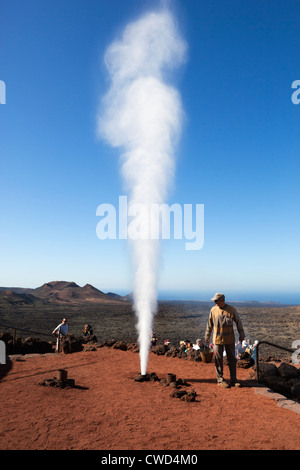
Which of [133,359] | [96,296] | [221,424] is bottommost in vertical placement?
[96,296]

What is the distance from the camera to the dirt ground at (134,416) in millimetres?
4492

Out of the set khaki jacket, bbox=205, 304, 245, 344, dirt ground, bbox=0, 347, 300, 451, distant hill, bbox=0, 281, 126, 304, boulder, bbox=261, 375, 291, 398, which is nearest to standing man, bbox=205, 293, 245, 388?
khaki jacket, bbox=205, 304, 245, 344

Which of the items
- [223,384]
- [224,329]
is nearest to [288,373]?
[223,384]

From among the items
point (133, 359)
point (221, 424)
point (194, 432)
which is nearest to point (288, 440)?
point (221, 424)

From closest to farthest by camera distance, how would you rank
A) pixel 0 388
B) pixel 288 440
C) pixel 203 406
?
pixel 288 440 < pixel 203 406 < pixel 0 388

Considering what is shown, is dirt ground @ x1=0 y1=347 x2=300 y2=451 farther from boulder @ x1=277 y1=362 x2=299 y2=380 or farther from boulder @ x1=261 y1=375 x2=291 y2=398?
boulder @ x1=277 y1=362 x2=299 y2=380

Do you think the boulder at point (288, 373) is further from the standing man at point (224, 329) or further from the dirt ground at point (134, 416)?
the standing man at point (224, 329)

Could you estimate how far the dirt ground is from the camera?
4.49 m

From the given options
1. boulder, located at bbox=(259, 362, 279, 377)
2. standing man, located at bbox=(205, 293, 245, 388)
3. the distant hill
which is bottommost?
the distant hill

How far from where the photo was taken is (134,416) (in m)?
5.52

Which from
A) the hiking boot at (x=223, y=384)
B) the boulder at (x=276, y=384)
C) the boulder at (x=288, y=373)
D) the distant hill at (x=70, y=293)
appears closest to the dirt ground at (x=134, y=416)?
the hiking boot at (x=223, y=384)
